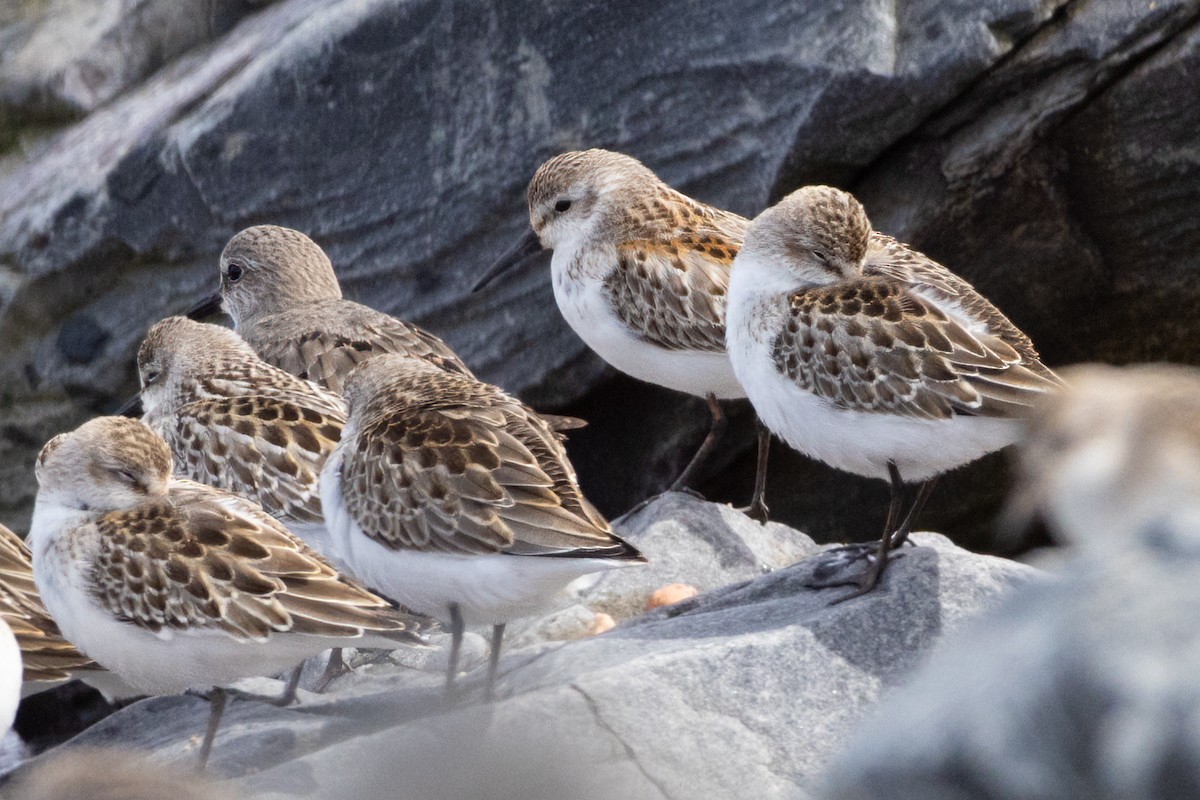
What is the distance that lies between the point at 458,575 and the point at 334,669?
1.67 metres

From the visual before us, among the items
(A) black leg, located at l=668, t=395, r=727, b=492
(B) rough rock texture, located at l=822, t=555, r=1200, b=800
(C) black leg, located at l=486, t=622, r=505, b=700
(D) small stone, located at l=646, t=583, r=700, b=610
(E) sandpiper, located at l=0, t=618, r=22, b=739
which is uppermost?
(B) rough rock texture, located at l=822, t=555, r=1200, b=800

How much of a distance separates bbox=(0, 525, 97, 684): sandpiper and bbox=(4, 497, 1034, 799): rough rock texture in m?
0.33

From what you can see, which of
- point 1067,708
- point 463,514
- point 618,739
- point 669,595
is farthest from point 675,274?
point 1067,708

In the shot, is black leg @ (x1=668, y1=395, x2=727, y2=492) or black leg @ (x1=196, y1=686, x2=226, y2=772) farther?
black leg @ (x1=668, y1=395, x2=727, y2=492)

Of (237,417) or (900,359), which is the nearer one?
(900,359)

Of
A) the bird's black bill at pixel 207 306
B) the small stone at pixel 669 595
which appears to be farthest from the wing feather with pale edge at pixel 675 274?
the bird's black bill at pixel 207 306

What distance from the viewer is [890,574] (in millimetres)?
6492

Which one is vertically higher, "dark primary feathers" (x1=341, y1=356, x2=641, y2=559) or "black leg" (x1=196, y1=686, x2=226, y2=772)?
"dark primary feathers" (x1=341, y1=356, x2=641, y2=559)

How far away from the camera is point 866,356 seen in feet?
21.0

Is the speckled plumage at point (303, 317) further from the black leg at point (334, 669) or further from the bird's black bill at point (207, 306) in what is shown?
the black leg at point (334, 669)

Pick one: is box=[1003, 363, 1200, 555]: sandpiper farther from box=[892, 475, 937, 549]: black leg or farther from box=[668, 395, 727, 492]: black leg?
box=[668, 395, 727, 492]: black leg

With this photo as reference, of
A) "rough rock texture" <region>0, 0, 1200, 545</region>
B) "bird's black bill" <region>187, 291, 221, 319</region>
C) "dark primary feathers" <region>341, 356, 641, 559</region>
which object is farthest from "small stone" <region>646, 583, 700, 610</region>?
"bird's black bill" <region>187, 291, 221, 319</region>

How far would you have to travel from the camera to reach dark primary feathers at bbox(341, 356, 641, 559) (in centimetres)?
609

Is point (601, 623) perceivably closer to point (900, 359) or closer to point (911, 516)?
point (911, 516)
